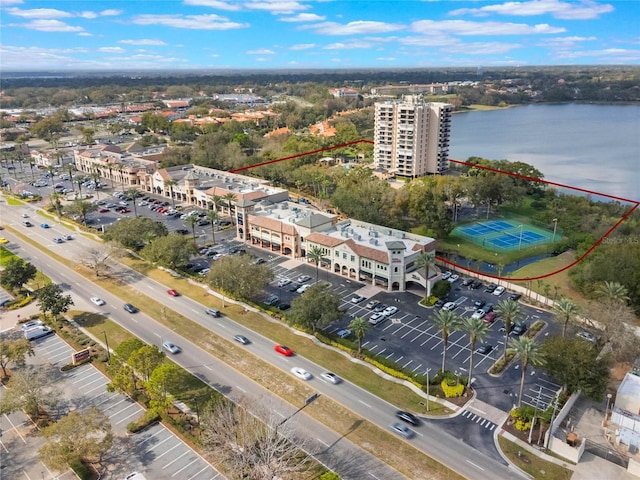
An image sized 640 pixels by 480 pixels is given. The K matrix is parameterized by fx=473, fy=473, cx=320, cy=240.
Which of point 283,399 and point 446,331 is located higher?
point 446,331

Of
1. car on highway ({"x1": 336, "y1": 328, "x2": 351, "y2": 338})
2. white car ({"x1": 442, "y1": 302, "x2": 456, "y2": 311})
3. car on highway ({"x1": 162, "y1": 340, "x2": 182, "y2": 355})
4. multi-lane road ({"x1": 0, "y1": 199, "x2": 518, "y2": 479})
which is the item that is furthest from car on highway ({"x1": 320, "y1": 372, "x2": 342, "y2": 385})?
white car ({"x1": 442, "y1": 302, "x2": 456, "y2": 311})

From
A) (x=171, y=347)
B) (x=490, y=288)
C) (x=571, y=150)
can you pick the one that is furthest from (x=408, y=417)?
(x=571, y=150)

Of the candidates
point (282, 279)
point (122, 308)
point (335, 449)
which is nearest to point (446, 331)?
point (335, 449)

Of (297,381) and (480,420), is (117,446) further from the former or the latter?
(480,420)

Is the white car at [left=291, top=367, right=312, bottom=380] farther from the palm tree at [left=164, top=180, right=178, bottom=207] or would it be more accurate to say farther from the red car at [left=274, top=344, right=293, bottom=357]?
the palm tree at [left=164, top=180, right=178, bottom=207]

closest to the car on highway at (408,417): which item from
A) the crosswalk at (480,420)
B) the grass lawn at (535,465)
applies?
the crosswalk at (480,420)

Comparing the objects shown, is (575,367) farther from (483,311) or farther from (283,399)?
(283,399)
